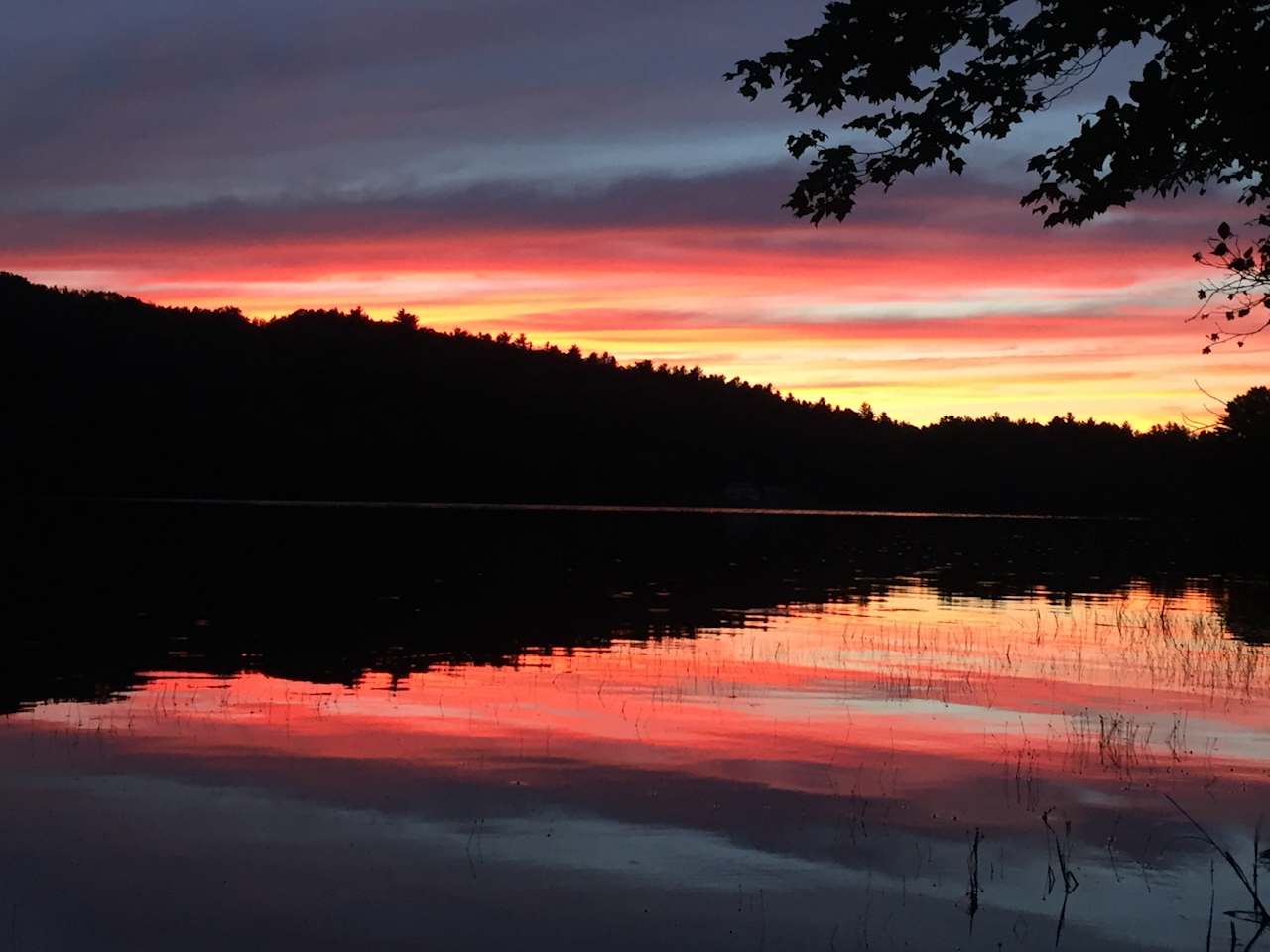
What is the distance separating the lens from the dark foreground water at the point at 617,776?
12.3 m

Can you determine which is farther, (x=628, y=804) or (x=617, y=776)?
(x=617, y=776)

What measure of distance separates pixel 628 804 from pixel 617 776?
1.57 m

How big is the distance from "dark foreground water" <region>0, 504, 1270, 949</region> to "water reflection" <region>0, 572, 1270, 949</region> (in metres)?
0.06

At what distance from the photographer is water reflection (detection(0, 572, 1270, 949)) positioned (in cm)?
1218

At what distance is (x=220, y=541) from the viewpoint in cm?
7981

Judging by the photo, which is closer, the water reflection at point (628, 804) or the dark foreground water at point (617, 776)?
the water reflection at point (628, 804)

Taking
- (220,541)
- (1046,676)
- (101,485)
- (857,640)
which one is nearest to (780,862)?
(1046,676)

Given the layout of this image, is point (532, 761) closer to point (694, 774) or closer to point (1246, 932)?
point (694, 774)

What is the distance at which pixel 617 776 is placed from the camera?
18.1 meters

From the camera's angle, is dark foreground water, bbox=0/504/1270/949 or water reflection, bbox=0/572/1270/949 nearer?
water reflection, bbox=0/572/1270/949

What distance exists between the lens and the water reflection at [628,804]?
1218 cm

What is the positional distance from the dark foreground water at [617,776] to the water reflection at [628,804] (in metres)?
0.06

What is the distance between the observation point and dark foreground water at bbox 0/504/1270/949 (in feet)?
40.3

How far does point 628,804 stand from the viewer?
16.5 m
